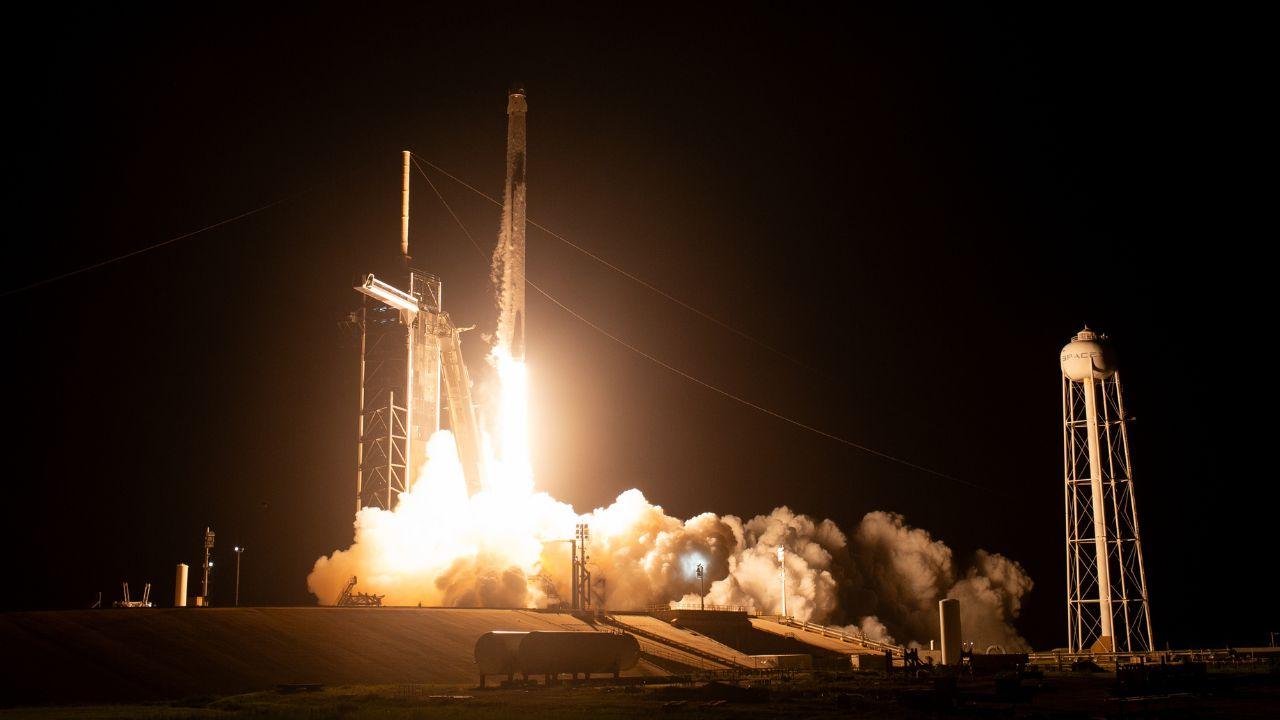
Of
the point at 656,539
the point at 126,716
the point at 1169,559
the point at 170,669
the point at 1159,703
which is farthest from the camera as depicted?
the point at 1169,559

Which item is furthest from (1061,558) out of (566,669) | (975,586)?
(566,669)

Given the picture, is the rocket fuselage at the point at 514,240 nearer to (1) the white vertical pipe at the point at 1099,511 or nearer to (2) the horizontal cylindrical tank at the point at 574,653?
(2) the horizontal cylindrical tank at the point at 574,653

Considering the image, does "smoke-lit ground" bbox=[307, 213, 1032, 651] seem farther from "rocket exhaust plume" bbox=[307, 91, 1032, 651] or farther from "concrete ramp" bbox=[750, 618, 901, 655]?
"concrete ramp" bbox=[750, 618, 901, 655]

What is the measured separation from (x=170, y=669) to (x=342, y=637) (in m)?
7.49

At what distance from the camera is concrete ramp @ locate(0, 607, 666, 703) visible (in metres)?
34.1

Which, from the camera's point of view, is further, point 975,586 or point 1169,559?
point 1169,559

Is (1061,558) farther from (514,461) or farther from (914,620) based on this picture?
(514,461)

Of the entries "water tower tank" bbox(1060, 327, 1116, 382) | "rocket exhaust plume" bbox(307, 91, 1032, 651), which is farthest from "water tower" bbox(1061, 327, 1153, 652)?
"rocket exhaust plume" bbox(307, 91, 1032, 651)

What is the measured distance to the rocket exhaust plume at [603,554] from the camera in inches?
2333

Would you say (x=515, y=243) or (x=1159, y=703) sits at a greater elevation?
(x=515, y=243)

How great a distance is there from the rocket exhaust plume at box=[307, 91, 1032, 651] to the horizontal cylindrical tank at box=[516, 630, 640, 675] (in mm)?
18320

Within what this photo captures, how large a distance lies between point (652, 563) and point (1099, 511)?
26.6 m

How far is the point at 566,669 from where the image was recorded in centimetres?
3775

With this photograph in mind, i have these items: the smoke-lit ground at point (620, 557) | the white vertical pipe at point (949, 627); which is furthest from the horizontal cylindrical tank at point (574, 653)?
the smoke-lit ground at point (620, 557)
